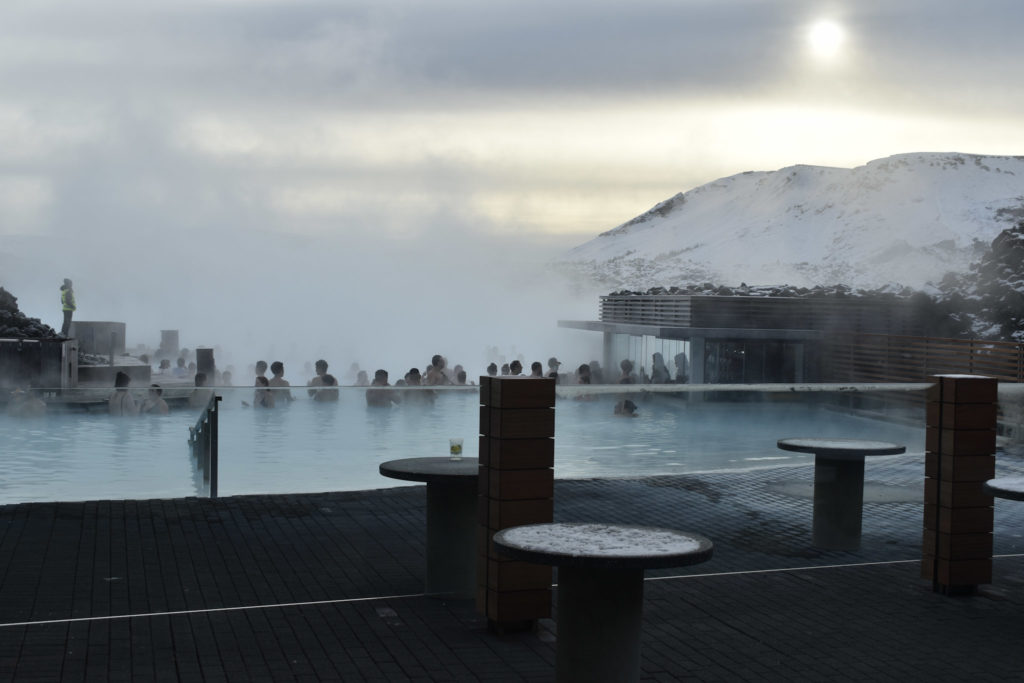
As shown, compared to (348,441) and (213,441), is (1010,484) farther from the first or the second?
(213,441)

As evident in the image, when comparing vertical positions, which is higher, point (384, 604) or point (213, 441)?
point (213, 441)

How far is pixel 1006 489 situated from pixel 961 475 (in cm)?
95

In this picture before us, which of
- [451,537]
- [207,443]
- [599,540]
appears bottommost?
[451,537]

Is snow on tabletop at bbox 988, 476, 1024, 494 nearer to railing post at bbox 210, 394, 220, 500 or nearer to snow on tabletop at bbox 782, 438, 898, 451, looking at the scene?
snow on tabletop at bbox 782, 438, 898, 451

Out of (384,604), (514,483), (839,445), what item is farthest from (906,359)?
(514,483)

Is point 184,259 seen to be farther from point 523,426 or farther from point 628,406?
point 523,426

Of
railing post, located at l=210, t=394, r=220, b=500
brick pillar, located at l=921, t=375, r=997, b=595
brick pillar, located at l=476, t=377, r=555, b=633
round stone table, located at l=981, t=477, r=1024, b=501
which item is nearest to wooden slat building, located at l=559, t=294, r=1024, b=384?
railing post, located at l=210, t=394, r=220, b=500

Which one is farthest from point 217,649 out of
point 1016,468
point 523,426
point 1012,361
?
point 1012,361

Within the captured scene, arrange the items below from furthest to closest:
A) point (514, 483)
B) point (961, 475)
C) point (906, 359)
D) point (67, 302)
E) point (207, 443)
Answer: point (67, 302), point (906, 359), point (207, 443), point (961, 475), point (514, 483)

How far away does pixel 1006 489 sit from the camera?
6.23 meters

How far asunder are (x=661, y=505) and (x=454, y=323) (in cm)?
11006

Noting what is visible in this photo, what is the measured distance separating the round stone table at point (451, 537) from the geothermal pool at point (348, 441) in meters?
4.85

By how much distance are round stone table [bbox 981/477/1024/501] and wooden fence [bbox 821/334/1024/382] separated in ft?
62.9

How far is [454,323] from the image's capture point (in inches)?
4754
